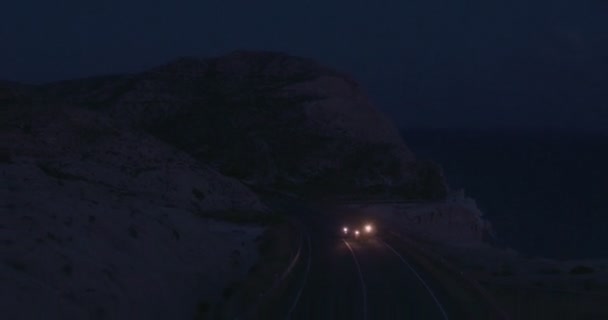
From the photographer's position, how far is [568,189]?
134250 millimetres

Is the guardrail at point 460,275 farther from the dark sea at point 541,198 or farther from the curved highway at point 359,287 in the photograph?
the dark sea at point 541,198

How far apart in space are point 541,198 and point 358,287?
324ft

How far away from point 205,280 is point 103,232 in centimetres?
460

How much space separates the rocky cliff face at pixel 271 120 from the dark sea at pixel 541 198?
12647 millimetres

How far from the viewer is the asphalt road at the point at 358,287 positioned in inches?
1001

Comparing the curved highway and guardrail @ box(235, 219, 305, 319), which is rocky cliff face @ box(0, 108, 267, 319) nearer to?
guardrail @ box(235, 219, 305, 319)

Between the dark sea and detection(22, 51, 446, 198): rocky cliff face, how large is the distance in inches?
498

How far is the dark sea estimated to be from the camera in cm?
8706

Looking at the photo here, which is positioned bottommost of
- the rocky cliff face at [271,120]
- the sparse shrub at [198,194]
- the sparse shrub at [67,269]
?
the sparse shrub at [67,269]

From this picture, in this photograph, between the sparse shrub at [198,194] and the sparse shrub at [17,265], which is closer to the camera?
the sparse shrub at [17,265]

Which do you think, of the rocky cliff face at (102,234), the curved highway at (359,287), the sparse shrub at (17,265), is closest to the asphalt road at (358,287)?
the curved highway at (359,287)

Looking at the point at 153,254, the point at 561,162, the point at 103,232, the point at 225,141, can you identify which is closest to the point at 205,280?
the point at 153,254

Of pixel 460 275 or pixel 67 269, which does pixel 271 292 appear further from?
pixel 460 275

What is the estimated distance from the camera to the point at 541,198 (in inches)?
4872
